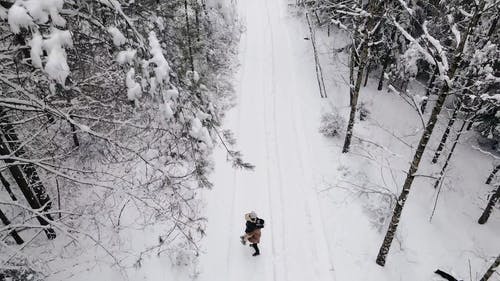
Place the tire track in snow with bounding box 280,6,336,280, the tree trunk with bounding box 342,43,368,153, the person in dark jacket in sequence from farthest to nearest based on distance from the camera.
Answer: the tree trunk with bounding box 342,43,368,153 < the tire track in snow with bounding box 280,6,336,280 < the person in dark jacket

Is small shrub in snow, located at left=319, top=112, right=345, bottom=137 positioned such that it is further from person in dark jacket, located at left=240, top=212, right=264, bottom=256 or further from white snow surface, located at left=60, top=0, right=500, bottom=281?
person in dark jacket, located at left=240, top=212, right=264, bottom=256

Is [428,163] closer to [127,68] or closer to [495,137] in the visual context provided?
[495,137]

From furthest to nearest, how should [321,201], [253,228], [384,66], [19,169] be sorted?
[384,66] < [321,201] < [253,228] < [19,169]

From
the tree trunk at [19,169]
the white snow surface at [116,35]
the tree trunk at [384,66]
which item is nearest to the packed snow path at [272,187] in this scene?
the tree trunk at [384,66]

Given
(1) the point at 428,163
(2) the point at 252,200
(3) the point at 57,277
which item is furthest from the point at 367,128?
(3) the point at 57,277


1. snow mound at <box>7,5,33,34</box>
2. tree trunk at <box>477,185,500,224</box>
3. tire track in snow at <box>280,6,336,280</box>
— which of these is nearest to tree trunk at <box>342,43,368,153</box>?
tire track in snow at <box>280,6,336,280</box>

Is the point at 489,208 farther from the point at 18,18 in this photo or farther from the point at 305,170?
the point at 18,18

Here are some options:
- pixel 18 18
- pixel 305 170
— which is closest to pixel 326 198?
pixel 305 170
